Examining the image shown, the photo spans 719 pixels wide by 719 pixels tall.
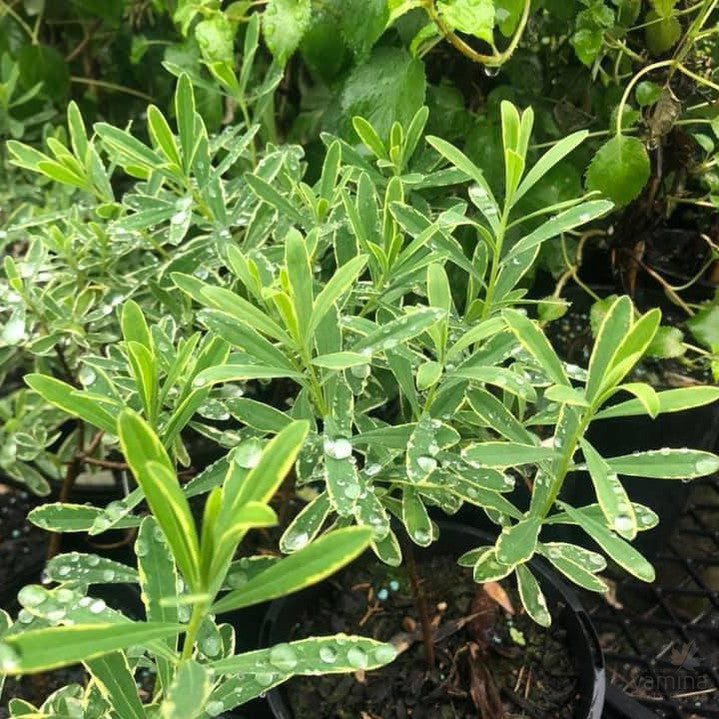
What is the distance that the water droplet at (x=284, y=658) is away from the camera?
0.39m

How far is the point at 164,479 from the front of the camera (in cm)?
31

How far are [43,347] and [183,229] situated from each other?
19cm

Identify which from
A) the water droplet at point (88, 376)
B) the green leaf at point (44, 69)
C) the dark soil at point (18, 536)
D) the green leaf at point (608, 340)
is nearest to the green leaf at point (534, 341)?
the green leaf at point (608, 340)

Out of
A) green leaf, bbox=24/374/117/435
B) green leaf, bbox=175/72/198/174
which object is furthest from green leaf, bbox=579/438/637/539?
green leaf, bbox=175/72/198/174

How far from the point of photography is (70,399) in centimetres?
46

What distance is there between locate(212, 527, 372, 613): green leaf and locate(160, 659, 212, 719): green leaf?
3 centimetres

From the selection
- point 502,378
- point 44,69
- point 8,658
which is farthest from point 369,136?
point 44,69

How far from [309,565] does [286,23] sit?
0.62m

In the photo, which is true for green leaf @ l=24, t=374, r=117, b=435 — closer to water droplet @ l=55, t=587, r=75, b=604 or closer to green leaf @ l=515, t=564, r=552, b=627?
water droplet @ l=55, t=587, r=75, b=604

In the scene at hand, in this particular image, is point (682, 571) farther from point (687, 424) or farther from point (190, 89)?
point (190, 89)

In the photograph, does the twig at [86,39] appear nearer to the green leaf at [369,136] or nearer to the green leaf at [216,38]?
the green leaf at [216,38]

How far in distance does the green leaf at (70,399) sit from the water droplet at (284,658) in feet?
0.60

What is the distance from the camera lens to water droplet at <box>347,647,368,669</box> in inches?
15.1

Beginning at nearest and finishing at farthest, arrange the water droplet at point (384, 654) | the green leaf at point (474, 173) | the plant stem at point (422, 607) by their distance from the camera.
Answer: the water droplet at point (384, 654) → the green leaf at point (474, 173) → the plant stem at point (422, 607)
